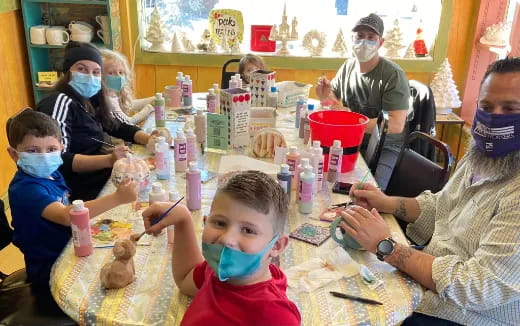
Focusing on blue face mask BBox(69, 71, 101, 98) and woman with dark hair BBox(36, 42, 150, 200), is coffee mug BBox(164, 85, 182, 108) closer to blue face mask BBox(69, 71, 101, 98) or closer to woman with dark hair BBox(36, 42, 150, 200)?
woman with dark hair BBox(36, 42, 150, 200)

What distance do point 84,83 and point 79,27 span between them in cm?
190

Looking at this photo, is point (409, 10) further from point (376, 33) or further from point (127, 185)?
point (127, 185)

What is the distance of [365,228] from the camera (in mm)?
1478

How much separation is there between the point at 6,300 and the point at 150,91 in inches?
121

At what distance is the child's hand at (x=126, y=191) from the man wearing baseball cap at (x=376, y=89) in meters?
1.60

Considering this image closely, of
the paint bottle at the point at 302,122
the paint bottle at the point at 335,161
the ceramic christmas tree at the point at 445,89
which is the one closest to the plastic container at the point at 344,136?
the paint bottle at the point at 335,161

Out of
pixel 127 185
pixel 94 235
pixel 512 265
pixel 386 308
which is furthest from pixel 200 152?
pixel 512 265

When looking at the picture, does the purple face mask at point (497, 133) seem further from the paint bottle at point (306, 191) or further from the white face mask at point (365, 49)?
the white face mask at point (365, 49)

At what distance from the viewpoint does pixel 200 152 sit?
2348 mm

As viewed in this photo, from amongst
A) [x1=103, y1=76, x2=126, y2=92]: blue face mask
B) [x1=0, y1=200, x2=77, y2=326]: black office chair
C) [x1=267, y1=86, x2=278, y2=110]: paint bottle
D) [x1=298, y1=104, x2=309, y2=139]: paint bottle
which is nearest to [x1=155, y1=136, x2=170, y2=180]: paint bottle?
[x1=0, y1=200, x2=77, y2=326]: black office chair

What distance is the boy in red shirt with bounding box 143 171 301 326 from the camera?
3.45 ft

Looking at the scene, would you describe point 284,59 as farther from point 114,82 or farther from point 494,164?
point 494,164

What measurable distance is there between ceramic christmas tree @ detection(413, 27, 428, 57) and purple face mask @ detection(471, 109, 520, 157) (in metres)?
2.93

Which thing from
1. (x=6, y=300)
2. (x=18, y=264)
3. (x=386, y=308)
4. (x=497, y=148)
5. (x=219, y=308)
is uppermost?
(x=497, y=148)
